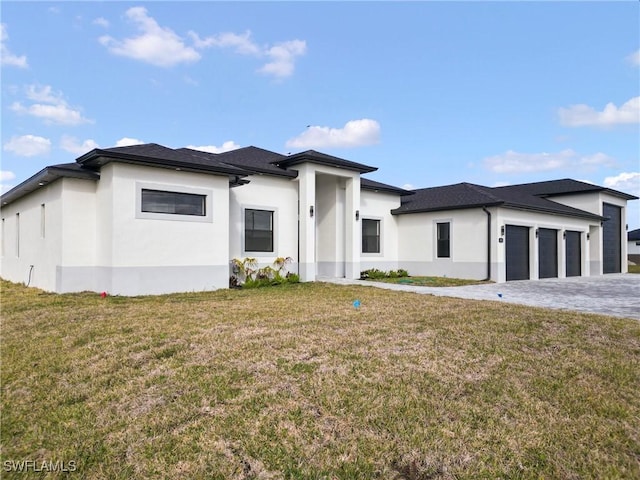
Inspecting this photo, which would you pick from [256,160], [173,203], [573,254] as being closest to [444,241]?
[573,254]

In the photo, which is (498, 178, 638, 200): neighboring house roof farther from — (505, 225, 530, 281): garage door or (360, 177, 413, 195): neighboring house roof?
(360, 177, 413, 195): neighboring house roof

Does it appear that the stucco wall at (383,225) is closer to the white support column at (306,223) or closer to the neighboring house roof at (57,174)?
the white support column at (306,223)

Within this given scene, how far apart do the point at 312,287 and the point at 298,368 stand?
8.66 m

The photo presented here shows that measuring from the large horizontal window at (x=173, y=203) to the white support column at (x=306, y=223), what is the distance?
4273mm

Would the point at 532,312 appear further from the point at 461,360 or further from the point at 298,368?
the point at 298,368

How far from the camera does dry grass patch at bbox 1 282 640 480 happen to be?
3.23 metres

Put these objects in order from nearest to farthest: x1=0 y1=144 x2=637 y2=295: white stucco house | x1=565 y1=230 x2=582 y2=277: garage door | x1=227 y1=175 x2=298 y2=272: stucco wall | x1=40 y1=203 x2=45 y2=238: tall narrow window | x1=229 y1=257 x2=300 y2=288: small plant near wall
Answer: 1. x1=0 y1=144 x2=637 y2=295: white stucco house
2. x1=40 y1=203 x2=45 y2=238: tall narrow window
3. x1=229 y1=257 x2=300 y2=288: small plant near wall
4. x1=227 y1=175 x2=298 y2=272: stucco wall
5. x1=565 y1=230 x2=582 y2=277: garage door

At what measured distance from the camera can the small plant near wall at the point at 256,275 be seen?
13828 mm

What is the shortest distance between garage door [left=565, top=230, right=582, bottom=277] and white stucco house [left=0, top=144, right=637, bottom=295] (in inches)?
2.5

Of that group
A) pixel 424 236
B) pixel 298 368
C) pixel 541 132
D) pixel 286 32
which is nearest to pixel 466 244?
pixel 424 236

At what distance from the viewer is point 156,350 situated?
18.5 ft

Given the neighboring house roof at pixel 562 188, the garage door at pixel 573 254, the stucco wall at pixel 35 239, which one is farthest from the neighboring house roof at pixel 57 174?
the neighboring house roof at pixel 562 188

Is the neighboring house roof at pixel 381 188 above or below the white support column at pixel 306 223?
above

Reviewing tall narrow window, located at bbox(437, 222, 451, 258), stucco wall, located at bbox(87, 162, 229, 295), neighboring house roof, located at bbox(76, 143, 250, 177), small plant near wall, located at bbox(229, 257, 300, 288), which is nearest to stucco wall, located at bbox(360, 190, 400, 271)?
tall narrow window, located at bbox(437, 222, 451, 258)
